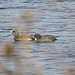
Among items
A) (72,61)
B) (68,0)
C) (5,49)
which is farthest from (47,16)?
(5,49)

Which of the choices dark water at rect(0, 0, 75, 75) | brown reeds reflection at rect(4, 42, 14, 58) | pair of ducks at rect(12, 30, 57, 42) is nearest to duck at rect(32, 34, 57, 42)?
pair of ducks at rect(12, 30, 57, 42)

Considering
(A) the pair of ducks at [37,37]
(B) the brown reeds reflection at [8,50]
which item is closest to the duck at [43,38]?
(A) the pair of ducks at [37,37]

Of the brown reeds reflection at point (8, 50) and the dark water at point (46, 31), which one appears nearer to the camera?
the brown reeds reflection at point (8, 50)

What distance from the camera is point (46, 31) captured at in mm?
11289

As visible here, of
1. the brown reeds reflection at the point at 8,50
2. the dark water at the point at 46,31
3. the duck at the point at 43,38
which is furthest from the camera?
the duck at the point at 43,38

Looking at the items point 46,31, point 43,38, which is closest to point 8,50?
point 43,38

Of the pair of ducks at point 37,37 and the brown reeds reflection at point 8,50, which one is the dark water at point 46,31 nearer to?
the pair of ducks at point 37,37

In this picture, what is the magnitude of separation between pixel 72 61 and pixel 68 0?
814cm

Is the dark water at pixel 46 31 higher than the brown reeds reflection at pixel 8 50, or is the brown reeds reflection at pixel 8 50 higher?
the brown reeds reflection at pixel 8 50

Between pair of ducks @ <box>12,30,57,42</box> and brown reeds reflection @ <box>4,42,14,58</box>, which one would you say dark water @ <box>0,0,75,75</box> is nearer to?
pair of ducks @ <box>12,30,57,42</box>

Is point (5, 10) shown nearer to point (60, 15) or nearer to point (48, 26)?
point (60, 15)

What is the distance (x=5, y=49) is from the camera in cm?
441

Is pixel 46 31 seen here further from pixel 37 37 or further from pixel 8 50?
pixel 8 50

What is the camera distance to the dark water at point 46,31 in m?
7.11
